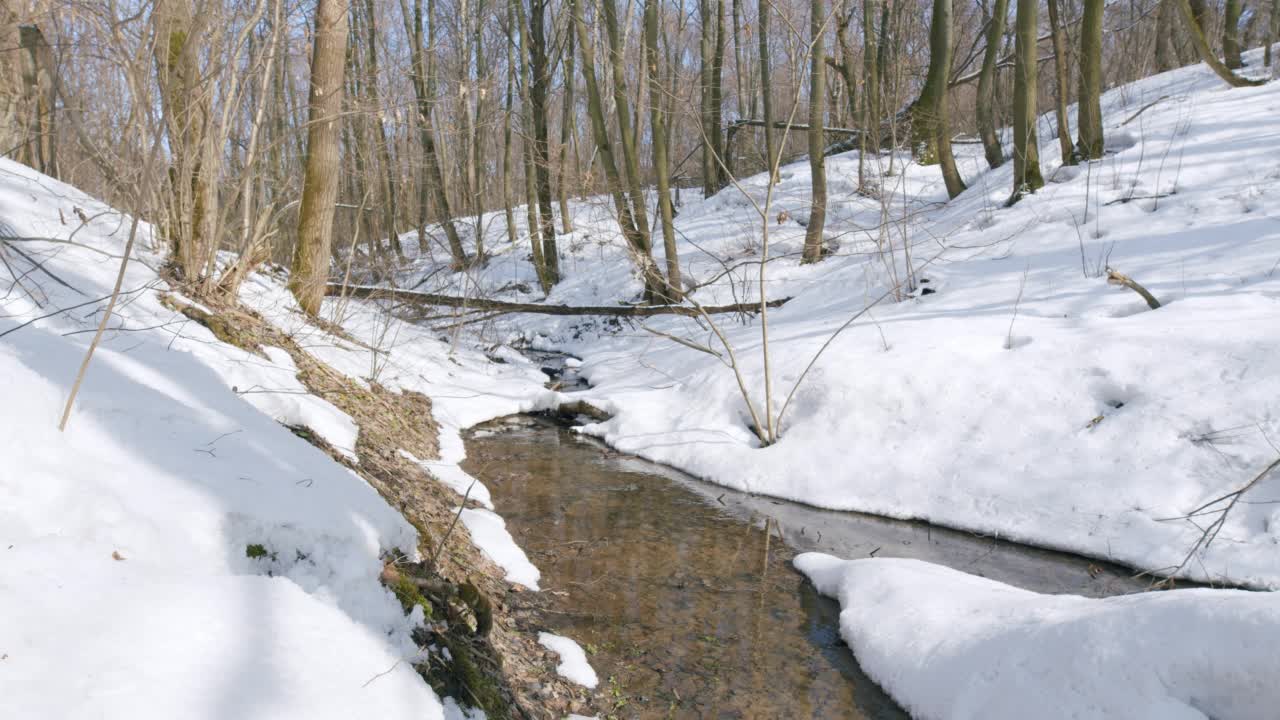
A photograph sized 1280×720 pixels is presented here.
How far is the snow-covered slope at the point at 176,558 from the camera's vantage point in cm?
146

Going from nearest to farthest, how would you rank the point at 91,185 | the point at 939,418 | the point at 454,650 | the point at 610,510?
the point at 454,650 → the point at 610,510 → the point at 939,418 → the point at 91,185

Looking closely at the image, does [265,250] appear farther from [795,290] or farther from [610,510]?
[795,290]

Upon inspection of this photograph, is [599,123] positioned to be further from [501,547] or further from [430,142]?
[501,547]

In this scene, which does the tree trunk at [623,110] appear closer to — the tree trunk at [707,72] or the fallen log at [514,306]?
the fallen log at [514,306]

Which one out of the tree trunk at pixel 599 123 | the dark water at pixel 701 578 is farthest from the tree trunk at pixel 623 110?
the dark water at pixel 701 578

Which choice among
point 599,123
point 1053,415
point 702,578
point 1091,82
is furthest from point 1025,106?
point 702,578

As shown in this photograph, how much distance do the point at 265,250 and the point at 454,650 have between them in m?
4.98

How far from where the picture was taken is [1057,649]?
2707 millimetres

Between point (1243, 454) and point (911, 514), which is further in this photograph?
point (911, 514)

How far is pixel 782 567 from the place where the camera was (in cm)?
456

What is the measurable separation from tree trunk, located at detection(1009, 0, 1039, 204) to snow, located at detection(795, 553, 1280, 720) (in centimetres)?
753

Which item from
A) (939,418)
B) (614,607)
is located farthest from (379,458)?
(939,418)

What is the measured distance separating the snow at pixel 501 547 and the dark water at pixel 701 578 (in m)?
0.12

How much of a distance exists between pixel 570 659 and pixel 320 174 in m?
6.46
